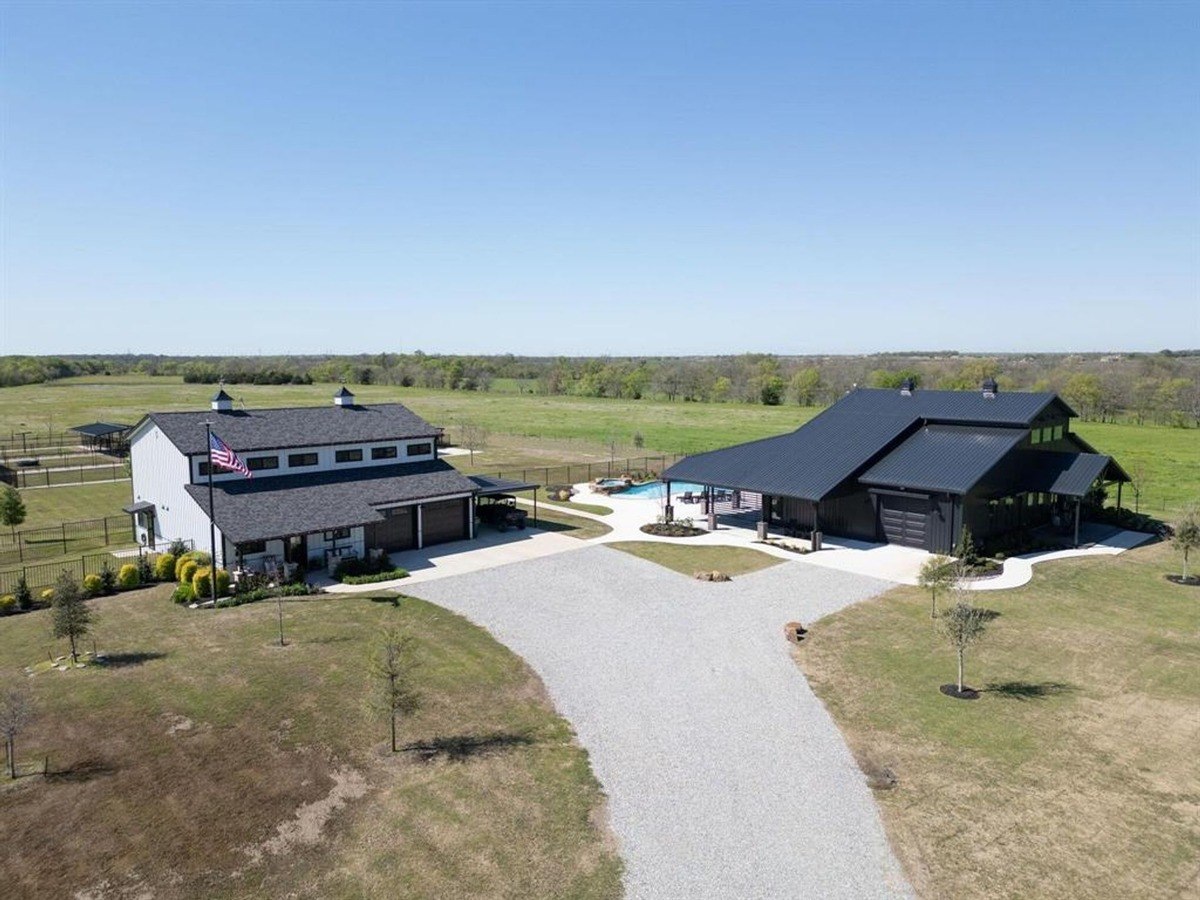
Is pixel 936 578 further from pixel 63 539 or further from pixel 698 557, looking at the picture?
pixel 63 539

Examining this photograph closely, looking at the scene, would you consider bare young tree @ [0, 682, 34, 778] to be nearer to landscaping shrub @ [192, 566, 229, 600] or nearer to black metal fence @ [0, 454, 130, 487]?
landscaping shrub @ [192, 566, 229, 600]

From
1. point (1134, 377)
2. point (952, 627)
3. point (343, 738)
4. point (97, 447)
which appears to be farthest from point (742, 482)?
point (1134, 377)

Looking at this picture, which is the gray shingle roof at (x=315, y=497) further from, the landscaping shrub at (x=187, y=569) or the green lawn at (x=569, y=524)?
the green lawn at (x=569, y=524)

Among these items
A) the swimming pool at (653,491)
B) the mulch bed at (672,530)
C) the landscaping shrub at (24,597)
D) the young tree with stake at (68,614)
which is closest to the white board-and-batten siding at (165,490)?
the landscaping shrub at (24,597)

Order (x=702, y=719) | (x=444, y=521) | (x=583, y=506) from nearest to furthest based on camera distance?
(x=702, y=719), (x=444, y=521), (x=583, y=506)

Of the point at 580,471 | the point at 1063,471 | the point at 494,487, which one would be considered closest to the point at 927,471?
the point at 1063,471

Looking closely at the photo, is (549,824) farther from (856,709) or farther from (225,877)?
(856,709)
